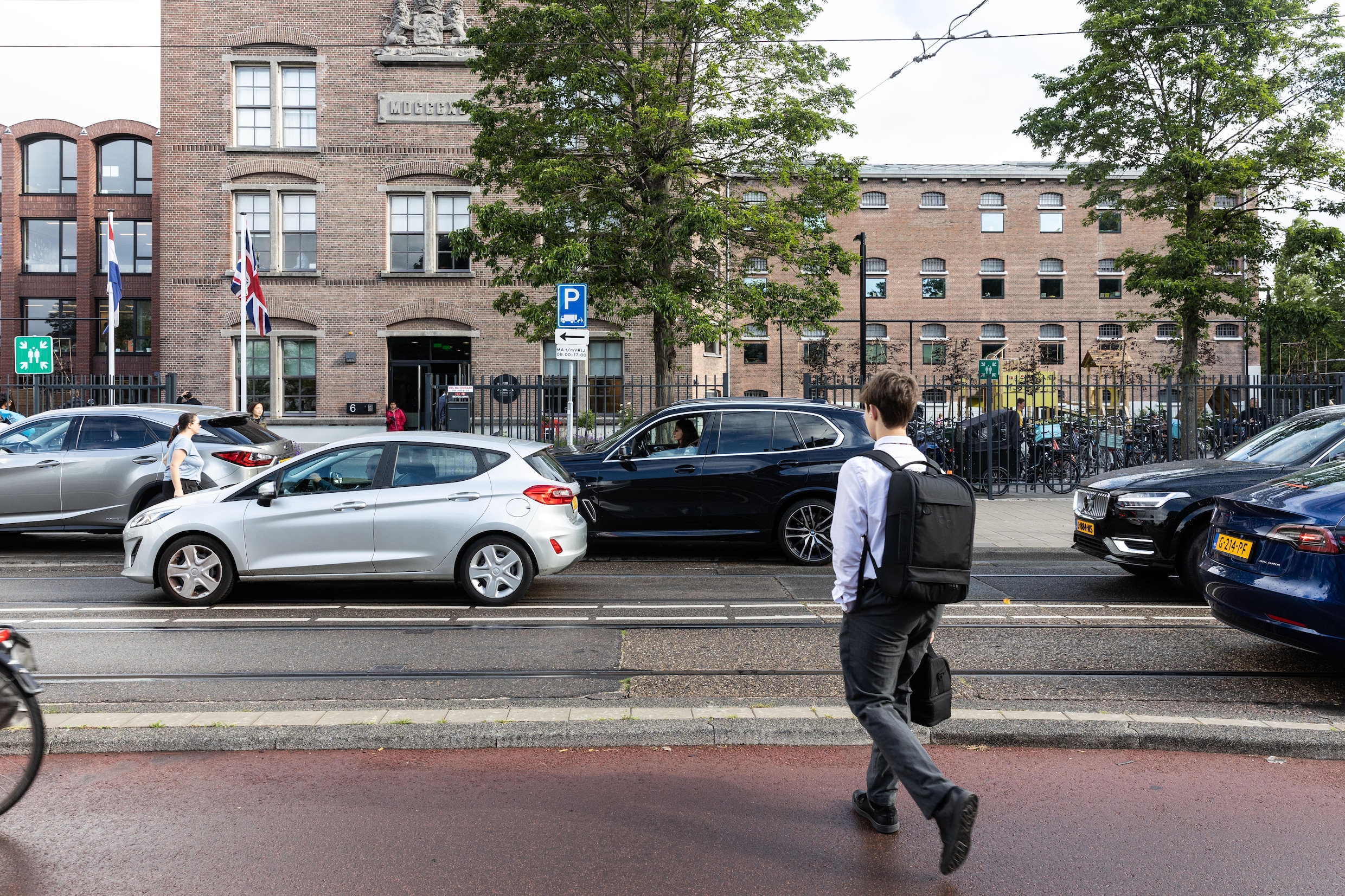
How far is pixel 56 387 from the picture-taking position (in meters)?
20.1

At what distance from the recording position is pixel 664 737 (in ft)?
15.9

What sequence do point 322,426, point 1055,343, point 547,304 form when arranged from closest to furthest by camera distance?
1. point 547,304
2. point 322,426
3. point 1055,343

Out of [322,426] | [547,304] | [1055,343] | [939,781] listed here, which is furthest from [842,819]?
[1055,343]

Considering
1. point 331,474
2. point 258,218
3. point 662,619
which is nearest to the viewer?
point 662,619

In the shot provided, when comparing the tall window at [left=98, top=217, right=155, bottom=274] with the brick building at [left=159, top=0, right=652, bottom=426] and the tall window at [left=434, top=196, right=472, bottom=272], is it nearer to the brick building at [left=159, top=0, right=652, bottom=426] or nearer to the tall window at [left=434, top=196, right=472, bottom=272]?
the brick building at [left=159, top=0, right=652, bottom=426]

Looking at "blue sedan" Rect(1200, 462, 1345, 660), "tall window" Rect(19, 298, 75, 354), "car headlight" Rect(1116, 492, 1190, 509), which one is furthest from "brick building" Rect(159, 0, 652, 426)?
"blue sedan" Rect(1200, 462, 1345, 660)

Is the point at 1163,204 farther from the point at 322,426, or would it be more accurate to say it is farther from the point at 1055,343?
the point at 1055,343

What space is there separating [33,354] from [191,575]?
52.1ft

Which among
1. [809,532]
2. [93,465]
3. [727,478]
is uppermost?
[93,465]

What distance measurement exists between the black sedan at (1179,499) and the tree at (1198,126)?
10.6m

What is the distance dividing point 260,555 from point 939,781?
650 cm

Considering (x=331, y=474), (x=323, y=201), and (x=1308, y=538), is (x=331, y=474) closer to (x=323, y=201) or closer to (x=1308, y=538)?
(x=1308, y=538)

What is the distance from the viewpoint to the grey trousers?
3480 mm

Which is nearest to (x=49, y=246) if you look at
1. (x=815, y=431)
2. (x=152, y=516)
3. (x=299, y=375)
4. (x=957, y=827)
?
(x=299, y=375)
